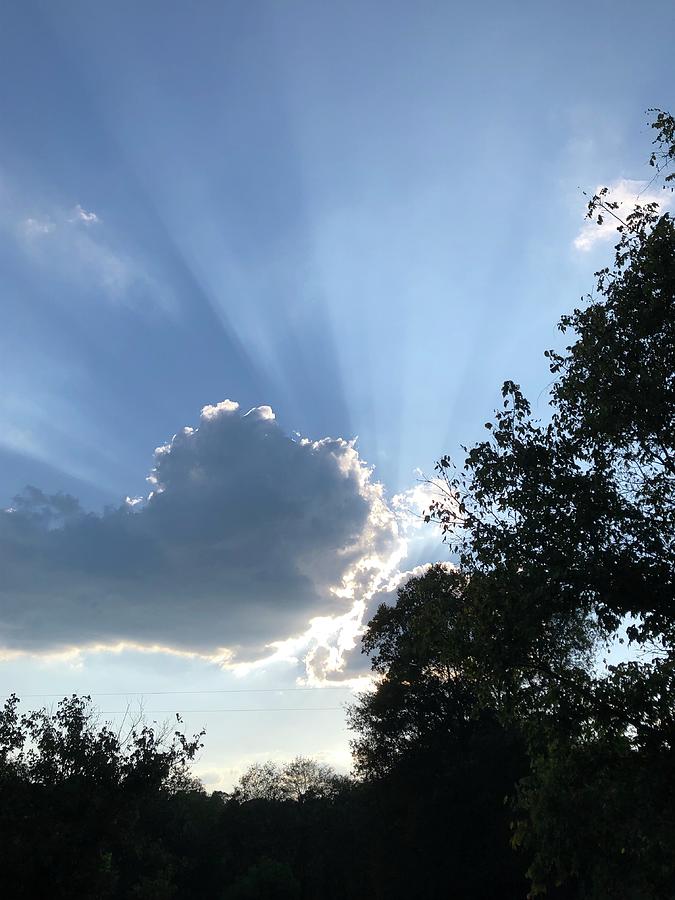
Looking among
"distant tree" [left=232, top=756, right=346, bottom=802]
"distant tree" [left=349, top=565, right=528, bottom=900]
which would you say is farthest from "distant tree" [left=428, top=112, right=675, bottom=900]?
"distant tree" [left=232, top=756, right=346, bottom=802]

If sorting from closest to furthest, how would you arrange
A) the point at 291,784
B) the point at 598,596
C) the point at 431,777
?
the point at 598,596 → the point at 431,777 → the point at 291,784

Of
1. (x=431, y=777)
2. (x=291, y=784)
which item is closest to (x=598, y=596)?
(x=431, y=777)

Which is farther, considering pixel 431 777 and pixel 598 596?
pixel 431 777

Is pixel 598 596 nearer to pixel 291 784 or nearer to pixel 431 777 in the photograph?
pixel 431 777

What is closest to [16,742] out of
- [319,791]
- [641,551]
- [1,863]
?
[1,863]

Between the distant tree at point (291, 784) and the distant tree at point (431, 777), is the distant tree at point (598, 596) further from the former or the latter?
the distant tree at point (291, 784)

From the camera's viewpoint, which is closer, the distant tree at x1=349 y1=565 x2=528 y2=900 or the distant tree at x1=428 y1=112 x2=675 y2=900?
the distant tree at x1=428 y1=112 x2=675 y2=900

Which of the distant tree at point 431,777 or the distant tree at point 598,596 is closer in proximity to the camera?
the distant tree at point 598,596

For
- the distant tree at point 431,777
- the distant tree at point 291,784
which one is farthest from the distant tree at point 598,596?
the distant tree at point 291,784

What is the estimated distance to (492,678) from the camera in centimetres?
1326

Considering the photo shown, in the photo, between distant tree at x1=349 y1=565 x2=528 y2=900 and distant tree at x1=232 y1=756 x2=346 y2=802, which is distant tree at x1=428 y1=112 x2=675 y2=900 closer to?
distant tree at x1=349 y1=565 x2=528 y2=900

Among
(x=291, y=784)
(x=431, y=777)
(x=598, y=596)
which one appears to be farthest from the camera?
(x=291, y=784)

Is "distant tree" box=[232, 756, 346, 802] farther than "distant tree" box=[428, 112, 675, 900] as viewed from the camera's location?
Yes

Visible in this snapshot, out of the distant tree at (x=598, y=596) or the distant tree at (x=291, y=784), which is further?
the distant tree at (x=291, y=784)
